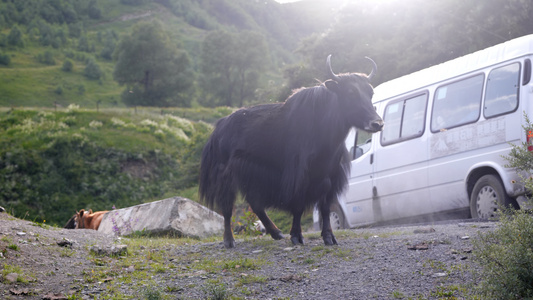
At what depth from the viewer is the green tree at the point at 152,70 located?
235 ft

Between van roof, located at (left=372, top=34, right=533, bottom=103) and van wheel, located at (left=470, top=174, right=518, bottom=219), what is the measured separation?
1800 mm

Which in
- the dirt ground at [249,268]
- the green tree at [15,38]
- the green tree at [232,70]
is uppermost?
the green tree at [15,38]

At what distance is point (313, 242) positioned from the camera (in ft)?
26.5

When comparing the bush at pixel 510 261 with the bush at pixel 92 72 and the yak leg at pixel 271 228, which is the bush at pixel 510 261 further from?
the bush at pixel 92 72

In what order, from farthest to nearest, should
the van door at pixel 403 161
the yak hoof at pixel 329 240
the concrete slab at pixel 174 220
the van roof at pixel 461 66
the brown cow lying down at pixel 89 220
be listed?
the brown cow lying down at pixel 89 220
the concrete slab at pixel 174 220
the van door at pixel 403 161
the van roof at pixel 461 66
the yak hoof at pixel 329 240

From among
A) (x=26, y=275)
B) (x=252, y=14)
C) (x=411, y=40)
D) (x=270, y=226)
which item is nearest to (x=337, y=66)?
(x=411, y=40)

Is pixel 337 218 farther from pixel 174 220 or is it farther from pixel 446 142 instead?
pixel 174 220

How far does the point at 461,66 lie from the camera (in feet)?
31.4

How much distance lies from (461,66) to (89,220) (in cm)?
880

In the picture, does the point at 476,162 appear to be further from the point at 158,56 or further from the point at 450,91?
the point at 158,56

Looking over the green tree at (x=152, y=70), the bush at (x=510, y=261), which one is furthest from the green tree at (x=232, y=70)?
the bush at (x=510, y=261)

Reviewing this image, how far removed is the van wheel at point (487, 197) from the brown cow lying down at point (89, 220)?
8.00 m

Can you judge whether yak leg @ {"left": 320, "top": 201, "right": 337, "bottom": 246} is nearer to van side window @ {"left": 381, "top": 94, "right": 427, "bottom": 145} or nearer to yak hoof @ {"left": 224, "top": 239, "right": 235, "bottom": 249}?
yak hoof @ {"left": 224, "top": 239, "right": 235, "bottom": 249}

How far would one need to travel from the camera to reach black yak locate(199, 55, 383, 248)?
7930 mm
